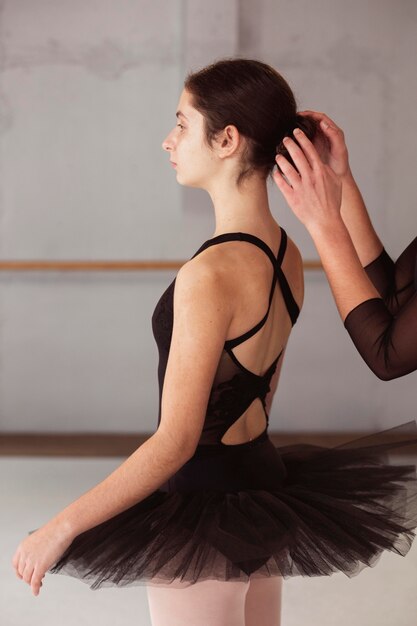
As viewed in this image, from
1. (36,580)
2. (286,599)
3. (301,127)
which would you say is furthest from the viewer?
(286,599)

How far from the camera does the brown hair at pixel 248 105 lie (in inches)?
59.6

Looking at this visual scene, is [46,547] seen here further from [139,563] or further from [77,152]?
[77,152]

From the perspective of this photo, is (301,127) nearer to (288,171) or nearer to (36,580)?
(288,171)

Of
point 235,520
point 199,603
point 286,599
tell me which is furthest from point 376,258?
point 286,599

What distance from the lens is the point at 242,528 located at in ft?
4.69

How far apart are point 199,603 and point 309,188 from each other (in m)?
0.67

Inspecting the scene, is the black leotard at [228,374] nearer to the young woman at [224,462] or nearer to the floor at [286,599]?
the young woman at [224,462]

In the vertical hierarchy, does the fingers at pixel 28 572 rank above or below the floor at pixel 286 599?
above

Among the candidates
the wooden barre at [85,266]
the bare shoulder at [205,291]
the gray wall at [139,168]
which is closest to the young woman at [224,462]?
the bare shoulder at [205,291]

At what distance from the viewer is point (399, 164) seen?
506 centimetres

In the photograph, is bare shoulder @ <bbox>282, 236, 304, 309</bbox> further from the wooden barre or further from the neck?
the wooden barre

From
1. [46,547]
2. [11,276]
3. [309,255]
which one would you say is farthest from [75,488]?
[46,547]

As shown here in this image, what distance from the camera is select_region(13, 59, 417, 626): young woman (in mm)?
1382

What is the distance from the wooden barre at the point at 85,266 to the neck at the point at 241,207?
3.46 m
